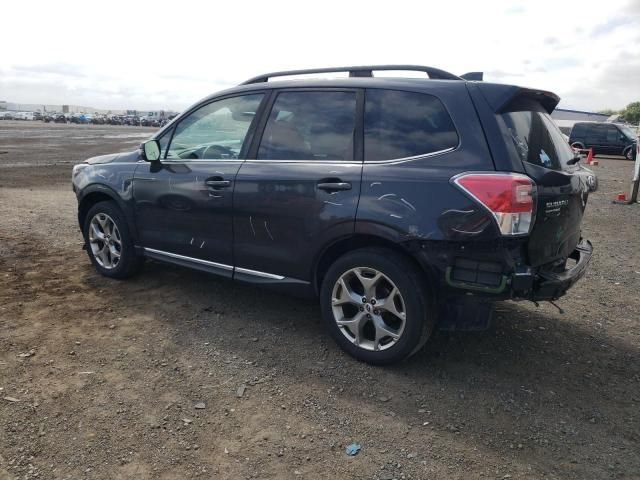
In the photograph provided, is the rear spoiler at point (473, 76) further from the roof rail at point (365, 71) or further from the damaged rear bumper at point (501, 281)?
the damaged rear bumper at point (501, 281)

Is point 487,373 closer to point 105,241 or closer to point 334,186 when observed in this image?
point 334,186

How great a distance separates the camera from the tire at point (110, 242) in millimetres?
5051

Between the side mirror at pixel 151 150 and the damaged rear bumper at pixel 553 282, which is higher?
the side mirror at pixel 151 150

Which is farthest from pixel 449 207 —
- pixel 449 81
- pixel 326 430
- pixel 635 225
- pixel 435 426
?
pixel 635 225

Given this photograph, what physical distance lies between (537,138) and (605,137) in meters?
25.7

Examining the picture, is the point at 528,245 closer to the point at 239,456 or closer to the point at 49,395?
the point at 239,456

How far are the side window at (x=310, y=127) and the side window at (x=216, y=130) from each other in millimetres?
257

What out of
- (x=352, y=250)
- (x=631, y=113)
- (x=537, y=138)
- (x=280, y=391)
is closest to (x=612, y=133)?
(x=537, y=138)

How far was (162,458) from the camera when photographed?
2699 millimetres

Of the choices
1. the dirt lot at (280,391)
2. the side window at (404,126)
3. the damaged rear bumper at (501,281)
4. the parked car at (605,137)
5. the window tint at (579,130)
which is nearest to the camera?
the dirt lot at (280,391)

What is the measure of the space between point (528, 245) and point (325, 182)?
1.37 m

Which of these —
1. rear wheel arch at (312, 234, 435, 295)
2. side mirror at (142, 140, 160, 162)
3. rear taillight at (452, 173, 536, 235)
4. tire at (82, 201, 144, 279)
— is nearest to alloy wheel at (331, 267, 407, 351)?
rear wheel arch at (312, 234, 435, 295)

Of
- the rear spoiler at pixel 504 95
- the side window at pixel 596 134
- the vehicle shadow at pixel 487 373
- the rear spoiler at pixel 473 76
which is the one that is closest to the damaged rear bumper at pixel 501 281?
the vehicle shadow at pixel 487 373

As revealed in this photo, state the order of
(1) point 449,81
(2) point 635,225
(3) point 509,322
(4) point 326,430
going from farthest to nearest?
(2) point 635,225 → (3) point 509,322 → (1) point 449,81 → (4) point 326,430
